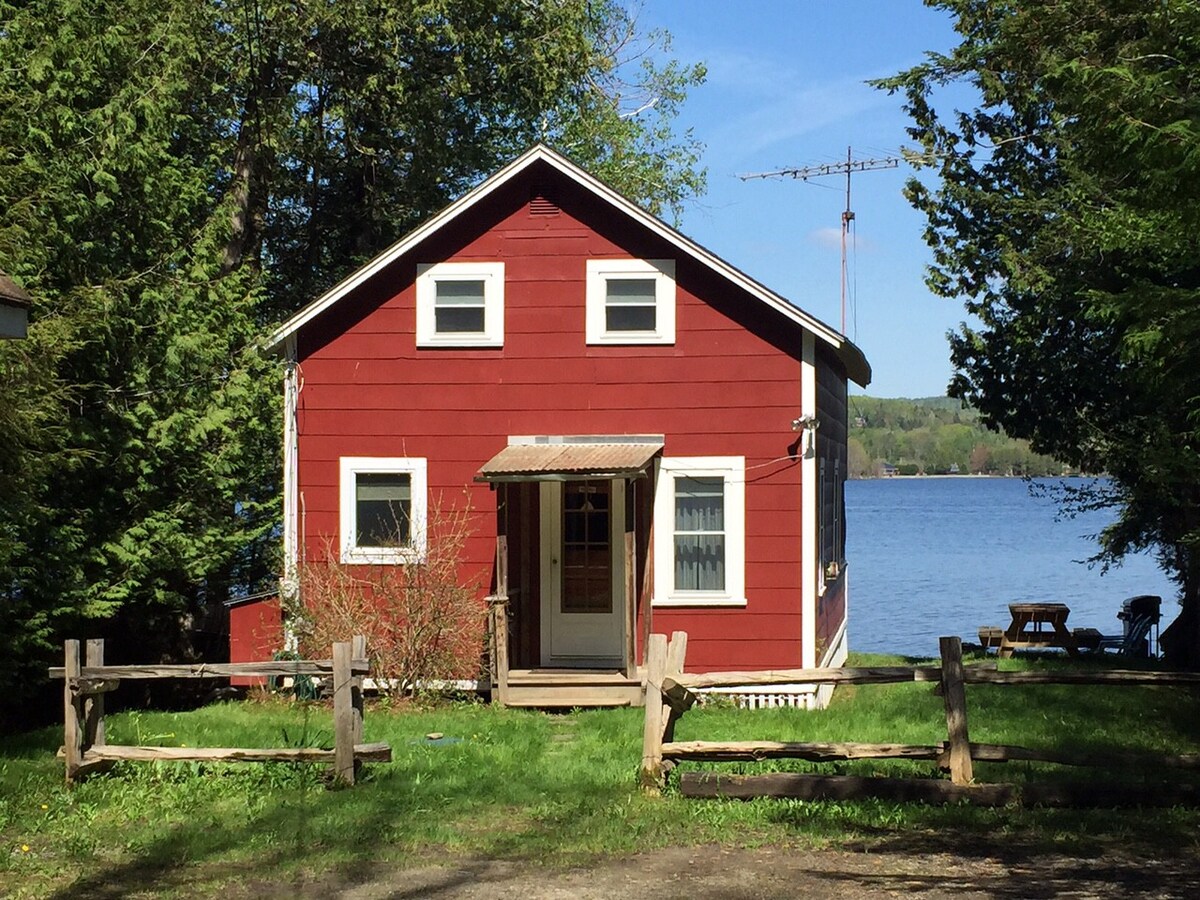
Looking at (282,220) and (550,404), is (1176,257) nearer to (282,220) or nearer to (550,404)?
(550,404)

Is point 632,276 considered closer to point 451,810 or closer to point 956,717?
point 956,717

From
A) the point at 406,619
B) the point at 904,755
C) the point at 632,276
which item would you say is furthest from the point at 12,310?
the point at 632,276

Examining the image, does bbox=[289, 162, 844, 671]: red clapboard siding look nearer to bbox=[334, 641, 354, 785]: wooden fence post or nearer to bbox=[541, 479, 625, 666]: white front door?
bbox=[541, 479, 625, 666]: white front door

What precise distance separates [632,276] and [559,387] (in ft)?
5.20

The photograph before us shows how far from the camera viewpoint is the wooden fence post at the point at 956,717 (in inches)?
409

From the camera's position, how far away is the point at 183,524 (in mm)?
18094

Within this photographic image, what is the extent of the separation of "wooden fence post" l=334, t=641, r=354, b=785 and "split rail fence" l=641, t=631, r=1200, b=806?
2.27m

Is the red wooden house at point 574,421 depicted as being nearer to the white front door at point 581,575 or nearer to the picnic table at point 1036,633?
the white front door at point 581,575

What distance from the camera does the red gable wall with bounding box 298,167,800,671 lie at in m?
17.2

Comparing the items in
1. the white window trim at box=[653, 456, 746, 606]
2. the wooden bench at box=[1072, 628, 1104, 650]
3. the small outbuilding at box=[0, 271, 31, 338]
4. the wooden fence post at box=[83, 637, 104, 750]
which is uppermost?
the small outbuilding at box=[0, 271, 31, 338]

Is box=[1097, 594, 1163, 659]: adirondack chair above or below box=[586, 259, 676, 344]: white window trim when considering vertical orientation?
below

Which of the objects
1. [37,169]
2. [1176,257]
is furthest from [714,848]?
[37,169]

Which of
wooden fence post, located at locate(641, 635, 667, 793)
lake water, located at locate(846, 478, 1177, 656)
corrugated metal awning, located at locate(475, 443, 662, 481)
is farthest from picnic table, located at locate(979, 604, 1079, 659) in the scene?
wooden fence post, located at locate(641, 635, 667, 793)

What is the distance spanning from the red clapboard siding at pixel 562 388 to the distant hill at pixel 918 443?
457 feet
